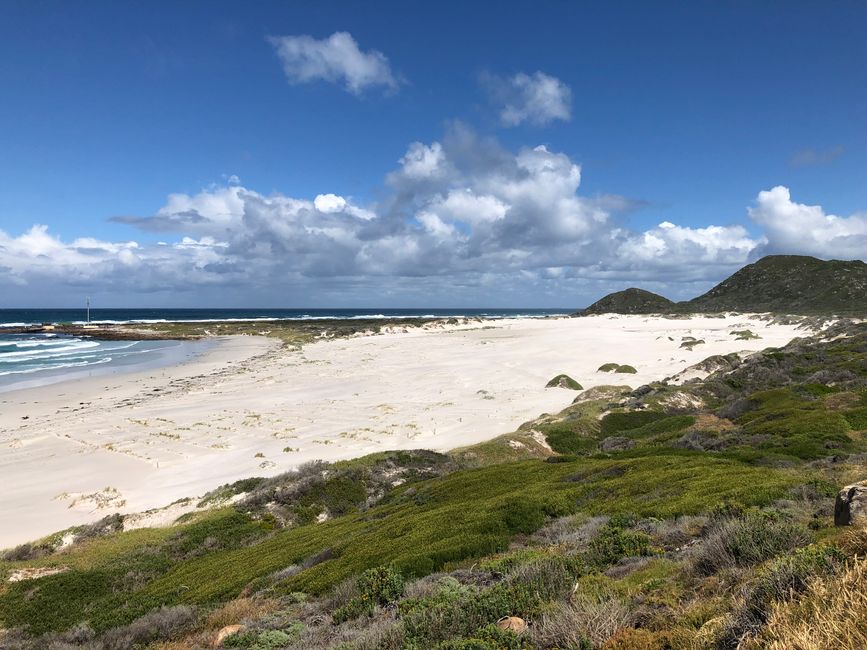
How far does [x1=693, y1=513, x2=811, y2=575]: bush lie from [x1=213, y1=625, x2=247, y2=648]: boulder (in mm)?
8066

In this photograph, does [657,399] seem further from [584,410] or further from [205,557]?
[205,557]

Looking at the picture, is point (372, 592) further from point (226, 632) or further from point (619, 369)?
point (619, 369)

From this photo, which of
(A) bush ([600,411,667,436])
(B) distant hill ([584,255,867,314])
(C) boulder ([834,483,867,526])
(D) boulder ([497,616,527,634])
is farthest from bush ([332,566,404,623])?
(B) distant hill ([584,255,867,314])

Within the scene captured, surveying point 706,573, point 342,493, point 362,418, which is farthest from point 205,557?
point 362,418

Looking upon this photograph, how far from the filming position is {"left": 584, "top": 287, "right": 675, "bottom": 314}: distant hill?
178 m

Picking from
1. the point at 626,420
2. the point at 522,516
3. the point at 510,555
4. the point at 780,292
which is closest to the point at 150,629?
the point at 510,555

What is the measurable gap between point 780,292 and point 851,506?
164440mm

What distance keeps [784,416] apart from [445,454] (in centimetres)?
1482

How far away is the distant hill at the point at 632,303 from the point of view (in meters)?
178

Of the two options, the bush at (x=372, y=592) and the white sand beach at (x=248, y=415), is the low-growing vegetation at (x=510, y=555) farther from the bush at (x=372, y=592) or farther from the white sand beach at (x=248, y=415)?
the white sand beach at (x=248, y=415)

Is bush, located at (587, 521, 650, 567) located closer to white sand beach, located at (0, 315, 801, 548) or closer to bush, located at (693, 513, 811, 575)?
bush, located at (693, 513, 811, 575)

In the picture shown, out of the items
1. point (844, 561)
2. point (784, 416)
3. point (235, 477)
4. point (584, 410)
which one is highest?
point (844, 561)

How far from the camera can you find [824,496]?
381 inches

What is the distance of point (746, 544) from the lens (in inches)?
283
